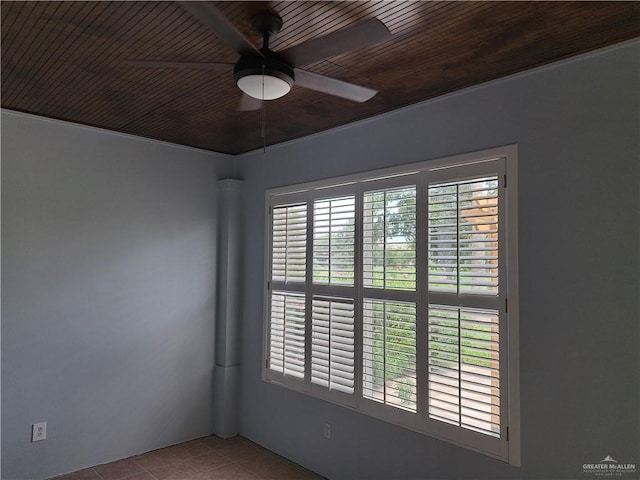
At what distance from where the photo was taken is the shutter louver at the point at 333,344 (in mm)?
3174

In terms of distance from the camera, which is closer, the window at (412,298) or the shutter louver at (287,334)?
the window at (412,298)

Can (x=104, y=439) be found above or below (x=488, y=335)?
below

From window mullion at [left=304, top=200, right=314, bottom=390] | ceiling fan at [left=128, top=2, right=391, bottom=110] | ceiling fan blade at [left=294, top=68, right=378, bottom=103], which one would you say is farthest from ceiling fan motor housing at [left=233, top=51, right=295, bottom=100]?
window mullion at [left=304, top=200, right=314, bottom=390]

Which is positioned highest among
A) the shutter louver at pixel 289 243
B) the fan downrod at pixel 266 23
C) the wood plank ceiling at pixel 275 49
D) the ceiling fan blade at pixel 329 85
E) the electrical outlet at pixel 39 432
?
the wood plank ceiling at pixel 275 49

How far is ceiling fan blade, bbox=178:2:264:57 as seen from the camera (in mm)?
1437

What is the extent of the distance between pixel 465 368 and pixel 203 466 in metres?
2.22

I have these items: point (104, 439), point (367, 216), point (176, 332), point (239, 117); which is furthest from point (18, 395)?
point (367, 216)

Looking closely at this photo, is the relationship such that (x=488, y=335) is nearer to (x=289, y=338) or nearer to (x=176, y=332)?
(x=289, y=338)

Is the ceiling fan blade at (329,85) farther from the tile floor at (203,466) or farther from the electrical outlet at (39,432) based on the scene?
the electrical outlet at (39,432)

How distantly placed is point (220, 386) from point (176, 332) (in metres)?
0.66

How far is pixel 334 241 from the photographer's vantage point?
3342 millimetres

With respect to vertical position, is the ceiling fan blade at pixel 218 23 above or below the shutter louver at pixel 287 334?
above

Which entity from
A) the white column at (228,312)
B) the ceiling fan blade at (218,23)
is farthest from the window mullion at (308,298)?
the ceiling fan blade at (218,23)

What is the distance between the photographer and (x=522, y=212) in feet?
7.75
